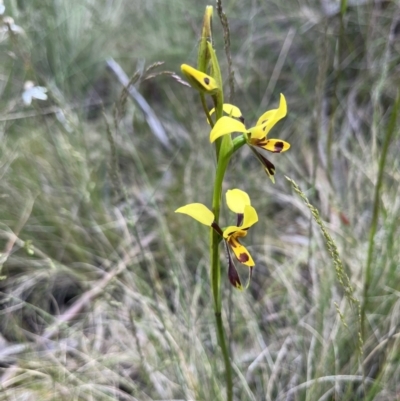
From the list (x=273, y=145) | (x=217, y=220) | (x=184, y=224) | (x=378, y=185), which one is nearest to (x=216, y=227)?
(x=217, y=220)

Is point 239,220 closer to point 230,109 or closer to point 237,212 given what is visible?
point 237,212

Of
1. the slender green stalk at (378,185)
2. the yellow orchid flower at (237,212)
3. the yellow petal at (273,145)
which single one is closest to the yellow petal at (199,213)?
the yellow orchid flower at (237,212)

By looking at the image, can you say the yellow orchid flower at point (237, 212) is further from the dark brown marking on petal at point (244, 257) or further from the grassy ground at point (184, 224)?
the grassy ground at point (184, 224)

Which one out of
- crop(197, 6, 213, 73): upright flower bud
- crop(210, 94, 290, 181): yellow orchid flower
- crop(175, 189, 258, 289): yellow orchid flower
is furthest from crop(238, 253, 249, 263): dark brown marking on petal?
crop(197, 6, 213, 73): upright flower bud

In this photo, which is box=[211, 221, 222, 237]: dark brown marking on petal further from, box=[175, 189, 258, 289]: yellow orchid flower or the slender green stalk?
the slender green stalk

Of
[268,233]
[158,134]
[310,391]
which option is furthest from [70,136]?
[310,391]

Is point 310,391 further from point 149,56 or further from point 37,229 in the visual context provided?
point 149,56
